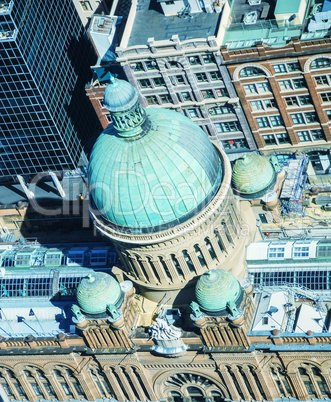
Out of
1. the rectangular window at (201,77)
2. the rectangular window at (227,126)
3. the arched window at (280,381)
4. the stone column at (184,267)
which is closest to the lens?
the stone column at (184,267)

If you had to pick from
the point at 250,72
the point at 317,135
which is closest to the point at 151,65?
the point at 250,72

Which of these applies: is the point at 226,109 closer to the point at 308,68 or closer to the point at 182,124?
the point at 308,68

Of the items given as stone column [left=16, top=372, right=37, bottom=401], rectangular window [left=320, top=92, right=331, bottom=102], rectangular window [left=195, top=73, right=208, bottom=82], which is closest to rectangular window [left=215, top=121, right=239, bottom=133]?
rectangular window [left=195, top=73, right=208, bottom=82]

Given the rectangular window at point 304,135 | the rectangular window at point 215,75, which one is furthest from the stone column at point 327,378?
the rectangular window at point 215,75

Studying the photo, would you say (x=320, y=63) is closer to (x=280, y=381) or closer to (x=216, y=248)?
(x=216, y=248)

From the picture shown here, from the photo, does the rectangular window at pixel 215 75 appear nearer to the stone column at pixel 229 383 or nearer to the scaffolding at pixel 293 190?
the scaffolding at pixel 293 190

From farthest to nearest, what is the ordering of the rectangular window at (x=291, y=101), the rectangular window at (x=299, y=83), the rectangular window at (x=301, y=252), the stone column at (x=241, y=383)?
the rectangular window at (x=291, y=101)
the rectangular window at (x=299, y=83)
the rectangular window at (x=301, y=252)
the stone column at (x=241, y=383)
